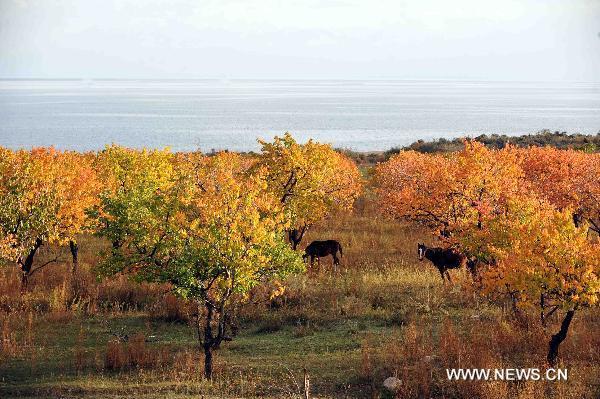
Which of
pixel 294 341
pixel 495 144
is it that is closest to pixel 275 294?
pixel 294 341

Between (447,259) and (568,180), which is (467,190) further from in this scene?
(568,180)

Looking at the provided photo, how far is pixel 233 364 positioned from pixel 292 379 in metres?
2.34

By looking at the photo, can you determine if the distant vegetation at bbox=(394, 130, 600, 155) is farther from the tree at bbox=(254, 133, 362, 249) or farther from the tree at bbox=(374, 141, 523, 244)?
the tree at bbox=(254, 133, 362, 249)

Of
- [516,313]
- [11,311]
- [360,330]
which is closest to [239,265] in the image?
[360,330]

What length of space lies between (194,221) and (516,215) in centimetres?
1060

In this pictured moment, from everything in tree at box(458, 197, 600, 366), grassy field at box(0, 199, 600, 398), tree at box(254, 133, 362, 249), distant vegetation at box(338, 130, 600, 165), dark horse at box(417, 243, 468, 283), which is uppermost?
distant vegetation at box(338, 130, 600, 165)

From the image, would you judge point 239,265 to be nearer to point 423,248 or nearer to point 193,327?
point 193,327

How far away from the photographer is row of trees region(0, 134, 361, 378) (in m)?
16.5

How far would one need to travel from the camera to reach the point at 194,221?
16016mm

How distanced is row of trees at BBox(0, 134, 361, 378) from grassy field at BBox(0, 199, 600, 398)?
130 cm

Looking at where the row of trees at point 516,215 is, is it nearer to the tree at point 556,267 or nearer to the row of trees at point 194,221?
the tree at point 556,267

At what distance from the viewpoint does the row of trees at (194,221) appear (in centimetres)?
1645

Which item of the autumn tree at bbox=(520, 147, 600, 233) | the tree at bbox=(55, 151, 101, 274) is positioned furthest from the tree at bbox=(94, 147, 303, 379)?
the autumn tree at bbox=(520, 147, 600, 233)

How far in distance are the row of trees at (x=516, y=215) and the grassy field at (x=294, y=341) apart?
1.47 metres
